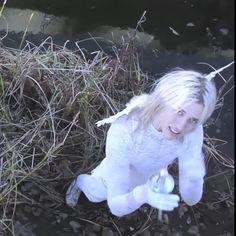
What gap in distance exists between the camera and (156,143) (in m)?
2.29

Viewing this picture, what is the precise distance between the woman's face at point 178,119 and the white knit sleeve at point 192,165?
0.14 meters

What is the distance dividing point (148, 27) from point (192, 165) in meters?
1.40

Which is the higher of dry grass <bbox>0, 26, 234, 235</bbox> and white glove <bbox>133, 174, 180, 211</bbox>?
white glove <bbox>133, 174, 180, 211</bbox>

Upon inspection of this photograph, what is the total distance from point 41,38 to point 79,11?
1.13 feet

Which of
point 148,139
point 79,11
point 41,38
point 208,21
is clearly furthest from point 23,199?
point 208,21

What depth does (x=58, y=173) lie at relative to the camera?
2.73 meters

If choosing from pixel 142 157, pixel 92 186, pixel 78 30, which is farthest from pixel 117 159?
pixel 78 30

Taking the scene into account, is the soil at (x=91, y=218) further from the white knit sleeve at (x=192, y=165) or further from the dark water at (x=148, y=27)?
the dark water at (x=148, y=27)

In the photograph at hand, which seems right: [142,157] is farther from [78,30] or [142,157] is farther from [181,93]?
[78,30]

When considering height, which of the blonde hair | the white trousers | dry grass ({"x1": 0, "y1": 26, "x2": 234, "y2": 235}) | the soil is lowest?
the soil

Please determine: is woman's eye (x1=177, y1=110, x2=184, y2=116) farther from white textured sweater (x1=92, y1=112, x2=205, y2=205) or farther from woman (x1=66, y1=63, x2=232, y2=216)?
white textured sweater (x1=92, y1=112, x2=205, y2=205)

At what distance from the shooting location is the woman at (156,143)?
2.11 meters

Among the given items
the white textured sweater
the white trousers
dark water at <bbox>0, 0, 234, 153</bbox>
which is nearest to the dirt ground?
the white trousers

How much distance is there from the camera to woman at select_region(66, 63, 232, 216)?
2.11 metres
